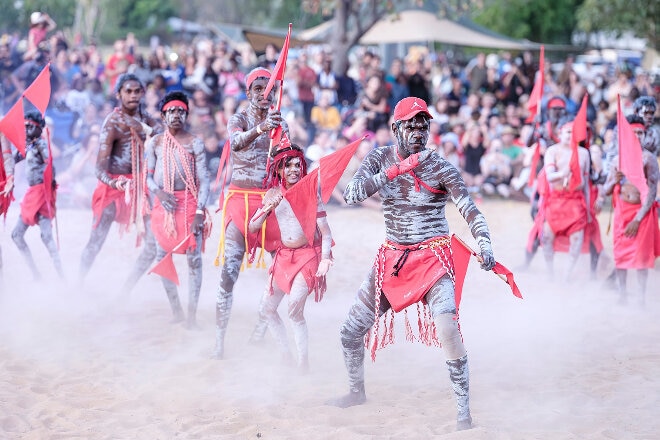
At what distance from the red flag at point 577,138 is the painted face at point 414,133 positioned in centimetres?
400

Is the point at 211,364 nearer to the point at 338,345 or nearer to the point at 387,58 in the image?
the point at 338,345

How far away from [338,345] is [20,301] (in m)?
3.03

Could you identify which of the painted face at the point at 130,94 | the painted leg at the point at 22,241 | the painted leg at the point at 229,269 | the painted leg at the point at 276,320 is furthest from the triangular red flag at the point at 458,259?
the painted leg at the point at 22,241

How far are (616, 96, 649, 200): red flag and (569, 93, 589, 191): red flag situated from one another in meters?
0.96

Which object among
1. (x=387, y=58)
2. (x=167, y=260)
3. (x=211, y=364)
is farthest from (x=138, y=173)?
(x=387, y=58)

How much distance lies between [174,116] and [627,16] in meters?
21.9

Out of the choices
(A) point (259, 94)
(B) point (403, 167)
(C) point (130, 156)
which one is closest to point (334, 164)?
(B) point (403, 167)

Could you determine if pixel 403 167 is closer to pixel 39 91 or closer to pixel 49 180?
pixel 39 91

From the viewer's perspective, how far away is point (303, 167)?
20.0 ft

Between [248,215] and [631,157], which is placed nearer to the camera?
[248,215]

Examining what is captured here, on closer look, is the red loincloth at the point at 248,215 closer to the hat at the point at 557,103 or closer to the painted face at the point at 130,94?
the painted face at the point at 130,94

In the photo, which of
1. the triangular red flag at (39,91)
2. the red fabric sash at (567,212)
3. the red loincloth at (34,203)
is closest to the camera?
the triangular red flag at (39,91)

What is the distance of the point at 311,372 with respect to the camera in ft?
20.3

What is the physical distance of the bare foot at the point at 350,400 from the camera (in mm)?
5461
